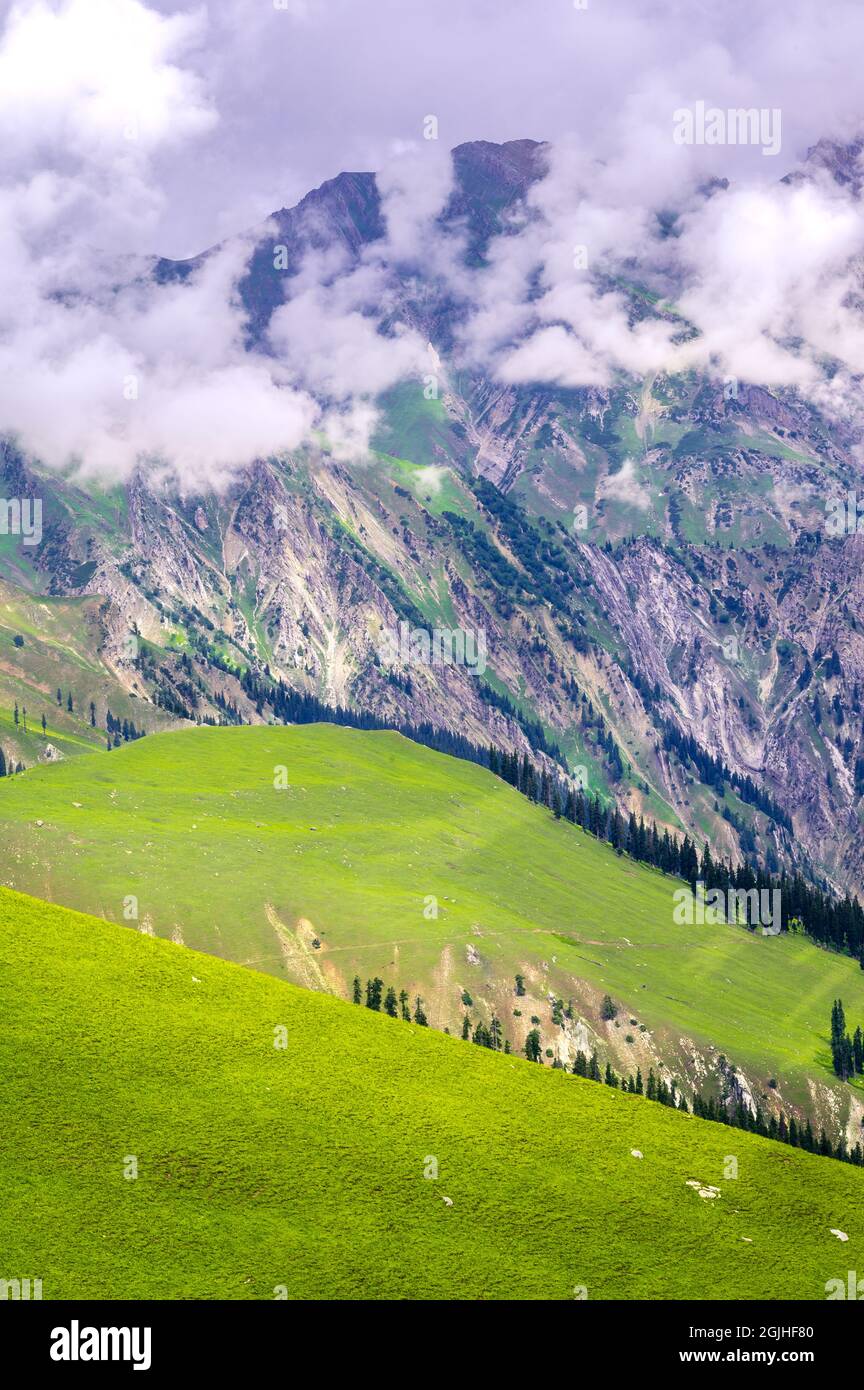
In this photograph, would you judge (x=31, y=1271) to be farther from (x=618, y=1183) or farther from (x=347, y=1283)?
(x=618, y=1183)

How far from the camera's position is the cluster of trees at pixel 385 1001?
195000mm

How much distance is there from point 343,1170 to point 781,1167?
40.9m

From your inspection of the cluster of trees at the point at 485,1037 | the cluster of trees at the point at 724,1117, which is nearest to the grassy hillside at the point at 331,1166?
the cluster of trees at the point at 485,1037

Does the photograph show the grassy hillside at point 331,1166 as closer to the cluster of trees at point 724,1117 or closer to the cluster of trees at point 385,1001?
the cluster of trees at point 385,1001

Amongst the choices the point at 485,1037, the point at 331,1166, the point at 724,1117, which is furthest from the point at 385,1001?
the point at 331,1166

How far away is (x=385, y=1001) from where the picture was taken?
197875mm

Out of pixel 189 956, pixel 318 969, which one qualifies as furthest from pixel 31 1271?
pixel 318 969

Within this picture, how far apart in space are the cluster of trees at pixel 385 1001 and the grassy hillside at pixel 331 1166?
51.3m

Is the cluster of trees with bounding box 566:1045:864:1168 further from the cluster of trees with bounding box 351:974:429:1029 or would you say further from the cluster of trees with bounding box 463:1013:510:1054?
the cluster of trees with bounding box 351:974:429:1029

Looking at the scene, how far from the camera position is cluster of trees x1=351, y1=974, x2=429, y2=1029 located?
19500 cm

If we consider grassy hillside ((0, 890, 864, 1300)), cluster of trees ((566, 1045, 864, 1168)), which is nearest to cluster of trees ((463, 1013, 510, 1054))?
cluster of trees ((566, 1045, 864, 1168))
